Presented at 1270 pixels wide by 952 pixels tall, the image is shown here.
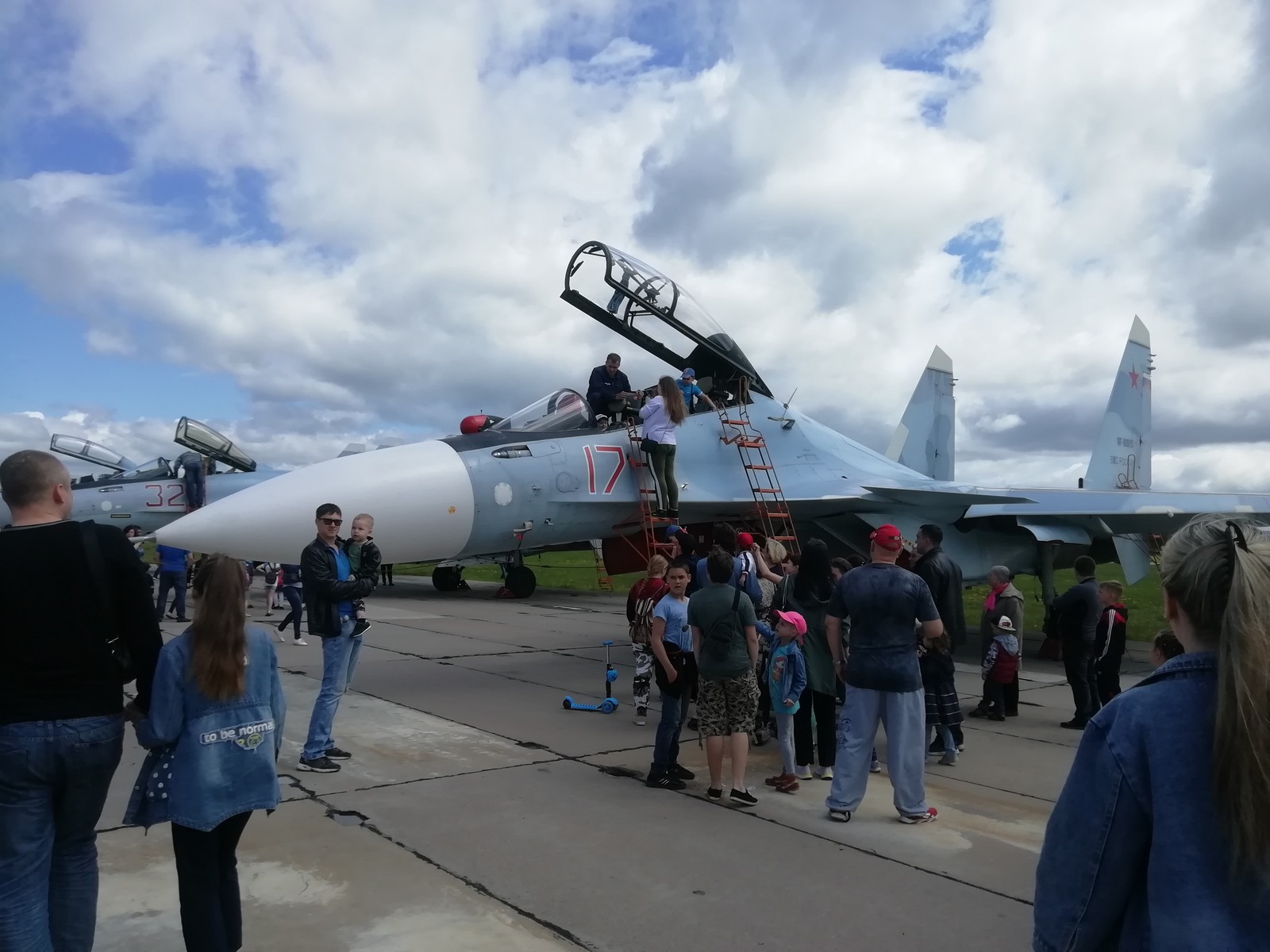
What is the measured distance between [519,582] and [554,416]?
7.60m

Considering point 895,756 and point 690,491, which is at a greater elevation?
point 690,491

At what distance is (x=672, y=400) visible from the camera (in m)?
9.72

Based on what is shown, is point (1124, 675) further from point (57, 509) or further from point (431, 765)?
point (57, 509)

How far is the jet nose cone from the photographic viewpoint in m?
6.99

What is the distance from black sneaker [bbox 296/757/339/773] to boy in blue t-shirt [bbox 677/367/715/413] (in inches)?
259

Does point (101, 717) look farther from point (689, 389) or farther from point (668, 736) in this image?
point (689, 389)

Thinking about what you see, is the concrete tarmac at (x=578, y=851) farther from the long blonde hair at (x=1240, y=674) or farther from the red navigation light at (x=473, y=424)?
the red navigation light at (x=473, y=424)

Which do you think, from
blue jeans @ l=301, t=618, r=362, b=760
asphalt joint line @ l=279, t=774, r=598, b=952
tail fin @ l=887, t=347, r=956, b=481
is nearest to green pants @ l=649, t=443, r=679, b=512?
blue jeans @ l=301, t=618, r=362, b=760

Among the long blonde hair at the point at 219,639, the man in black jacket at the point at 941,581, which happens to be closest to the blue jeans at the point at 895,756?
the man in black jacket at the point at 941,581

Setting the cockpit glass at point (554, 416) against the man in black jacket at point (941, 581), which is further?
the cockpit glass at point (554, 416)

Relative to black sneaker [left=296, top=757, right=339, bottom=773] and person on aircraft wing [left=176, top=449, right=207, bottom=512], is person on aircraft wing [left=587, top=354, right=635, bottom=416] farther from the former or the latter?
person on aircraft wing [left=176, top=449, right=207, bottom=512]

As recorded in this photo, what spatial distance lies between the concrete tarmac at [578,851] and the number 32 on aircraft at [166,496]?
44.4 feet

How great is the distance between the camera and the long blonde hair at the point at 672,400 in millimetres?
9680

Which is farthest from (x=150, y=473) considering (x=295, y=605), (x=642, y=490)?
(x=642, y=490)
